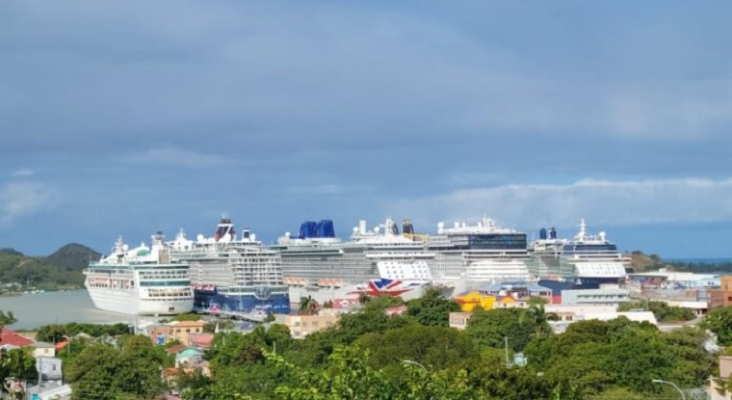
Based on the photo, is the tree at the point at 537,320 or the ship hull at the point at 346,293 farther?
the ship hull at the point at 346,293

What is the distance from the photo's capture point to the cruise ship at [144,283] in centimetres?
10394

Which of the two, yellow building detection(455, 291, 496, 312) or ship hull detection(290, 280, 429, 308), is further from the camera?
ship hull detection(290, 280, 429, 308)

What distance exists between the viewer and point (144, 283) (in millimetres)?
104375

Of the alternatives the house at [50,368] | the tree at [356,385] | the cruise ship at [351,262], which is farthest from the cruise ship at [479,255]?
the tree at [356,385]

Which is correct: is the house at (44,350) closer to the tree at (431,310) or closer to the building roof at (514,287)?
the tree at (431,310)

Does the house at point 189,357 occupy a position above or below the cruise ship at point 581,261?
below

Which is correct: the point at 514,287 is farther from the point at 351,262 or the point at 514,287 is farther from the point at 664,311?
the point at 351,262

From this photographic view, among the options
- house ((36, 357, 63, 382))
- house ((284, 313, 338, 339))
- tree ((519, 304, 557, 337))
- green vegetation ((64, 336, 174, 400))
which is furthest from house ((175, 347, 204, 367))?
tree ((519, 304, 557, 337))

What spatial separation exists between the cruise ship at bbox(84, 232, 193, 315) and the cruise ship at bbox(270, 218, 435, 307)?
12.3 metres

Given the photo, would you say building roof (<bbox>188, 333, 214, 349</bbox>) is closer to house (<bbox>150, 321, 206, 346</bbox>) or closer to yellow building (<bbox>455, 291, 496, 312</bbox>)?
house (<bbox>150, 321, 206, 346</bbox>)

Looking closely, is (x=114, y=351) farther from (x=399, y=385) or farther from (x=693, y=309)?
(x=693, y=309)

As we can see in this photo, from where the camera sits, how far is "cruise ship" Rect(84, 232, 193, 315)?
10394 cm

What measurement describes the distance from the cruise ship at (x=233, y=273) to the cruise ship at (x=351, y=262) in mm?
2963

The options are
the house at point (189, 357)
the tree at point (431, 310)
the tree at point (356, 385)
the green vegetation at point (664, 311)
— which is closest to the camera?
the tree at point (356, 385)
